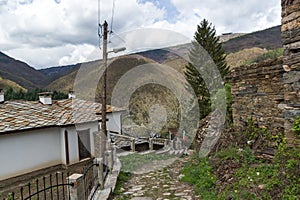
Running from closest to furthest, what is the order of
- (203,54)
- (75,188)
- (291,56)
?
(75,188), (291,56), (203,54)

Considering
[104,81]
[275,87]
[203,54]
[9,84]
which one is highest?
[203,54]

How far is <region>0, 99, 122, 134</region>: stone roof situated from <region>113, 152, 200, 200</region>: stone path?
395 cm

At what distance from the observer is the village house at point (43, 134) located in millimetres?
6867

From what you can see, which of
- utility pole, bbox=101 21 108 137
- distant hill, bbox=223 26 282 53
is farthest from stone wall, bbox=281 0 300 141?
distant hill, bbox=223 26 282 53

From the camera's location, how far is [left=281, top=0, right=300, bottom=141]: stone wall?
3.03 metres

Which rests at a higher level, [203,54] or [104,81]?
[203,54]

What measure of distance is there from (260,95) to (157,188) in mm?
2748

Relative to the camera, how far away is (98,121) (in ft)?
30.2

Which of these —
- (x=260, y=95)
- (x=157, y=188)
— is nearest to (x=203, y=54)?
(x=260, y=95)

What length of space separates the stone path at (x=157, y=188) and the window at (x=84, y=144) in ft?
12.6

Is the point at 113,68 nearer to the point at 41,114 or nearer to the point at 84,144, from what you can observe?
the point at 84,144

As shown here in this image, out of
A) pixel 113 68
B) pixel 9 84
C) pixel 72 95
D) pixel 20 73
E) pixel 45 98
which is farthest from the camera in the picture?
pixel 20 73

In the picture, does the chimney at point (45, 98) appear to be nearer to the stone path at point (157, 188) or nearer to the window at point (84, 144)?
the window at point (84, 144)

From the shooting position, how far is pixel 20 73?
31.5 metres
